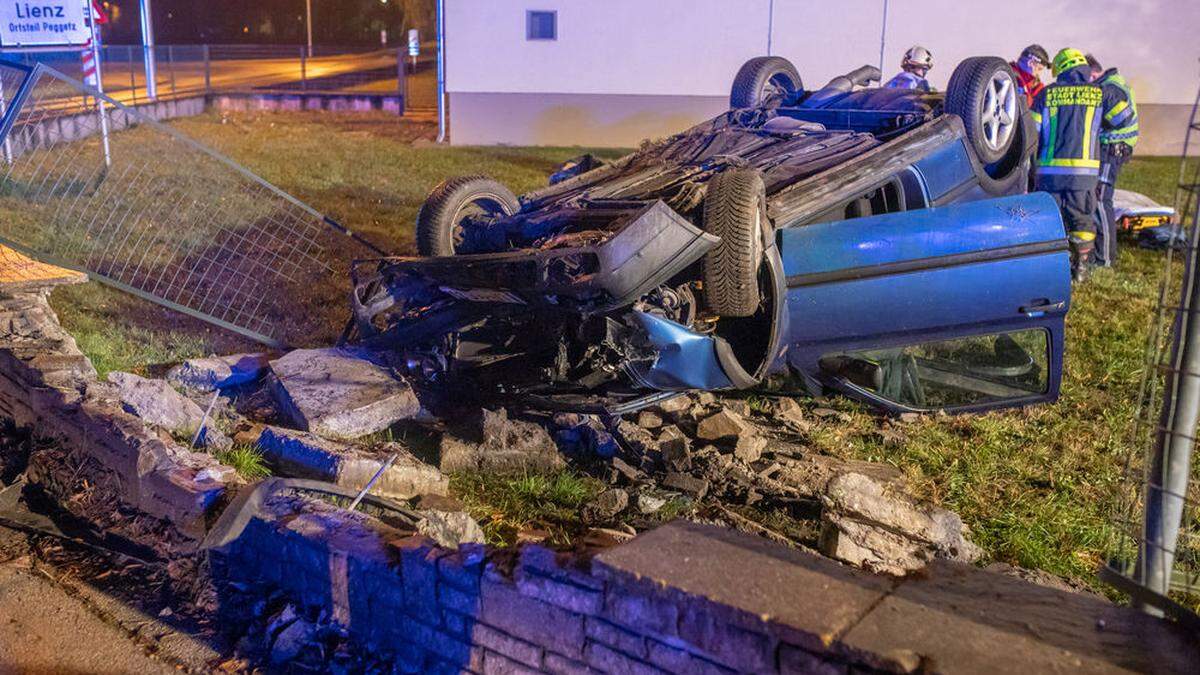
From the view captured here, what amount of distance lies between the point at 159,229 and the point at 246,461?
4.71m

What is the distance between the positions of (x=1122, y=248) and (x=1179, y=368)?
8111 mm

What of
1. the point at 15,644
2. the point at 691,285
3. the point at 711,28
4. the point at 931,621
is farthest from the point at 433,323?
the point at 711,28

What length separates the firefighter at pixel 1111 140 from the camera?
28.0ft

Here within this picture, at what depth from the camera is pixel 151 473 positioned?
3.97 meters

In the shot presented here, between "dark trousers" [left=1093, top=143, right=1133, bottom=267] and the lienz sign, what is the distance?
9428 mm

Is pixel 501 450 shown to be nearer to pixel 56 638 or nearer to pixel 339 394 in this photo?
pixel 339 394

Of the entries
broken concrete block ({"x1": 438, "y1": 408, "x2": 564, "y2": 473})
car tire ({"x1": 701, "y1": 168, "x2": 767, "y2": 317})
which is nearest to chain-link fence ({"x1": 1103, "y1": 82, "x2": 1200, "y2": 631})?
car tire ({"x1": 701, "y1": 168, "x2": 767, "y2": 317})

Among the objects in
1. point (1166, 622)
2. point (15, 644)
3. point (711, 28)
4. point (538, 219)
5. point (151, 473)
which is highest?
point (711, 28)

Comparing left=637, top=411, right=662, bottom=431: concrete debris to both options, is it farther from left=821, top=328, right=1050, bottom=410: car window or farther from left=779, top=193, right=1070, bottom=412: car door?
left=821, top=328, right=1050, bottom=410: car window

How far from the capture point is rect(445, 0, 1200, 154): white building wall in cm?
1623

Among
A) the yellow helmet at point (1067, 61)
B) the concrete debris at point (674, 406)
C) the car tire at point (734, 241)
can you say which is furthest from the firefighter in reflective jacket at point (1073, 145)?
the car tire at point (734, 241)

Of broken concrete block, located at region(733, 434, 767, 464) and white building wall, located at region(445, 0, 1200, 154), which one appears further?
white building wall, located at region(445, 0, 1200, 154)

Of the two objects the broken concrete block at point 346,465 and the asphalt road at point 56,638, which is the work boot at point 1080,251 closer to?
the broken concrete block at point 346,465

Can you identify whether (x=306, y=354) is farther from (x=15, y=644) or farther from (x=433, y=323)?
(x=15, y=644)
